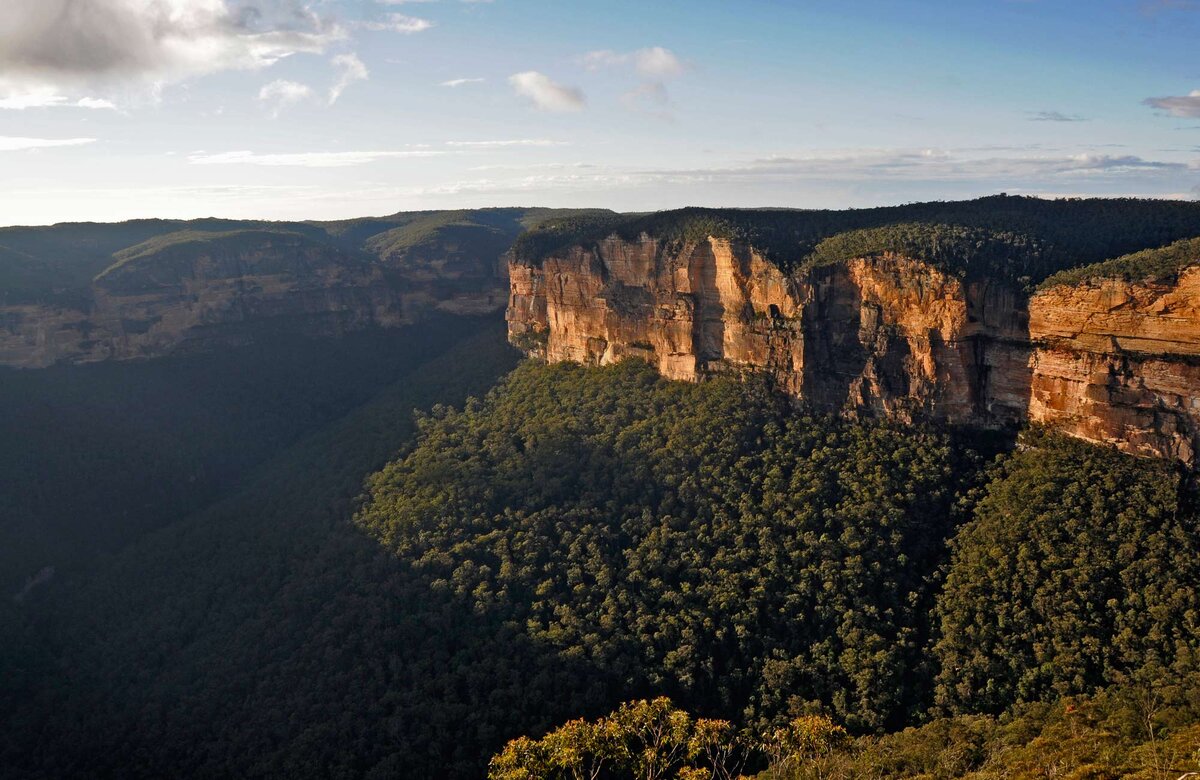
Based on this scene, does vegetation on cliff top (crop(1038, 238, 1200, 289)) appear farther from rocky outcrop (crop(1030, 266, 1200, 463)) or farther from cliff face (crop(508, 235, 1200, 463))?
cliff face (crop(508, 235, 1200, 463))

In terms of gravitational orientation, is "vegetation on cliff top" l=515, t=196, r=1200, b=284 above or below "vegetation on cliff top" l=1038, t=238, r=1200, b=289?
above

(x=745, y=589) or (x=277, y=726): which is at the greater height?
(x=745, y=589)

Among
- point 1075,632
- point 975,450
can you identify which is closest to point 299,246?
point 975,450

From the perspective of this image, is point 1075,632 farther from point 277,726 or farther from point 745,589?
point 277,726

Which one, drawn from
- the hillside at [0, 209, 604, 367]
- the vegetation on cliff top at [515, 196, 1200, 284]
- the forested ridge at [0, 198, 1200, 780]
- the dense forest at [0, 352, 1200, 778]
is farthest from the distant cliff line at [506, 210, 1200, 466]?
the hillside at [0, 209, 604, 367]

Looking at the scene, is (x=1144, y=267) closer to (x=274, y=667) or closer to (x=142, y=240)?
(x=274, y=667)

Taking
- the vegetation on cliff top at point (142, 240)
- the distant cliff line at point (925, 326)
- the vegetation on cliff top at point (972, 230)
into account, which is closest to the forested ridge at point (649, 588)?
the vegetation on cliff top at point (972, 230)
